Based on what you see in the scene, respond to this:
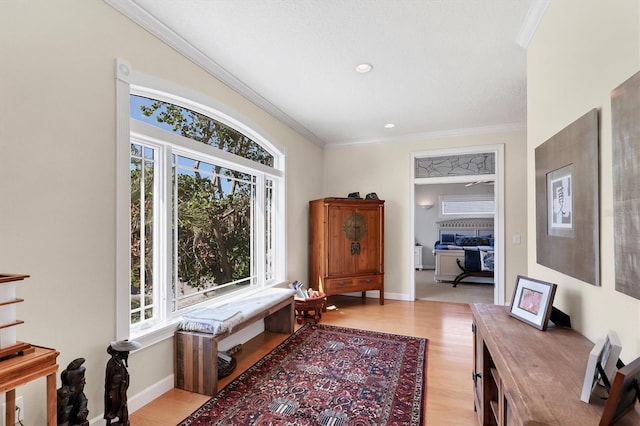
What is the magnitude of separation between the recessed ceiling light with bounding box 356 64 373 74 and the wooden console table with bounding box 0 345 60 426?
2756 millimetres

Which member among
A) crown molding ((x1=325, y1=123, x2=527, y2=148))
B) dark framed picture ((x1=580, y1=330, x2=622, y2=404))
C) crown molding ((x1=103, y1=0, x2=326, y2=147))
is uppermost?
crown molding ((x1=103, y1=0, x2=326, y2=147))

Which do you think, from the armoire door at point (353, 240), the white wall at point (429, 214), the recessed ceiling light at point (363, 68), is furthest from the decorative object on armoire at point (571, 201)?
the white wall at point (429, 214)

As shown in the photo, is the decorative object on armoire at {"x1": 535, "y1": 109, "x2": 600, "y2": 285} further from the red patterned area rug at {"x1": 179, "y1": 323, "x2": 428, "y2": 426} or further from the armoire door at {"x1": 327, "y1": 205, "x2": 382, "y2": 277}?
the armoire door at {"x1": 327, "y1": 205, "x2": 382, "y2": 277}

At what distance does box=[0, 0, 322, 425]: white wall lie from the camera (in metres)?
1.46

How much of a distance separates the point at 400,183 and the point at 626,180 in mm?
3988

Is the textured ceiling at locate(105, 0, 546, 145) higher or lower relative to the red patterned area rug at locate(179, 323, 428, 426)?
higher

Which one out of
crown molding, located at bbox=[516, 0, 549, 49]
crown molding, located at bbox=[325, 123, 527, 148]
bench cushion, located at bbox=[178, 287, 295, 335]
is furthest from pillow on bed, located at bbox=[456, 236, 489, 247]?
crown molding, located at bbox=[516, 0, 549, 49]

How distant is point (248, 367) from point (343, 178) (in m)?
3.47

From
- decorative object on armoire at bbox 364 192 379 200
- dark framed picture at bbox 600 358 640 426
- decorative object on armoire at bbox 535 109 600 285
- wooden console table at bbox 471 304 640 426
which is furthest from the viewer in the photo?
decorative object on armoire at bbox 364 192 379 200

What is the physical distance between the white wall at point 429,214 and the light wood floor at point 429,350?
456cm

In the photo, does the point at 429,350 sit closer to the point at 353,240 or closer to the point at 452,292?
Result: the point at 353,240

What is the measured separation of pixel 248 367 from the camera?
8.81 ft

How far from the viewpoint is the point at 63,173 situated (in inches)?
64.7

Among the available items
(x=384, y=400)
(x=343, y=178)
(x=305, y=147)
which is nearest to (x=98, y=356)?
(x=384, y=400)
